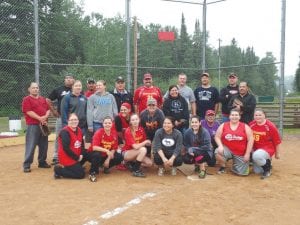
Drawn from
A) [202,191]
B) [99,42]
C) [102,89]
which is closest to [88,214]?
[202,191]

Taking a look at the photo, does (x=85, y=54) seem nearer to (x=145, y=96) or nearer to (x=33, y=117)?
(x=145, y=96)

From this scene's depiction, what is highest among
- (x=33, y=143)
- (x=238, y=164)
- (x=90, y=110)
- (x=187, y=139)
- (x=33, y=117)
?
(x=90, y=110)

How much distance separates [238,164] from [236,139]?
16.9 inches

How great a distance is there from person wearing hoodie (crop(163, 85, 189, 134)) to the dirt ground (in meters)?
1.05

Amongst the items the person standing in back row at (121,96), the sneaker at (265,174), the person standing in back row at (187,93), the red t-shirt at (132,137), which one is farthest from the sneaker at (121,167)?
the sneaker at (265,174)

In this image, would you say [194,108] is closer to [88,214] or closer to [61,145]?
[61,145]

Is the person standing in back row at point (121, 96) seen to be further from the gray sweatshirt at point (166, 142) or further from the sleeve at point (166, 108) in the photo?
the gray sweatshirt at point (166, 142)

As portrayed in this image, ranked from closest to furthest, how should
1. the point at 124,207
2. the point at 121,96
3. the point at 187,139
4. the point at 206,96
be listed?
1. the point at 124,207
2. the point at 187,139
3. the point at 121,96
4. the point at 206,96

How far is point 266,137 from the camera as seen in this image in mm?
6723

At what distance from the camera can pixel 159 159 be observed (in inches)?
257

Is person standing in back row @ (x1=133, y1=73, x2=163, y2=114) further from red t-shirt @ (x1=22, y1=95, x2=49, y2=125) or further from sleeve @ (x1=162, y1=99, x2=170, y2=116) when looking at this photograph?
red t-shirt @ (x1=22, y1=95, x2=49, y2=125)

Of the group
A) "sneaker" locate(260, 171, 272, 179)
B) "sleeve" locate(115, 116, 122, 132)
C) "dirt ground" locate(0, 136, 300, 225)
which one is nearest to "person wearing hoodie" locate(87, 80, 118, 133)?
"sleeve" locate(115, 116, 122, 132)

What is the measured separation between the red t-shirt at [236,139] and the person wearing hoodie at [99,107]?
2.09m

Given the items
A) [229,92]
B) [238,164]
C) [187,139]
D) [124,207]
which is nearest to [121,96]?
[187,139]
